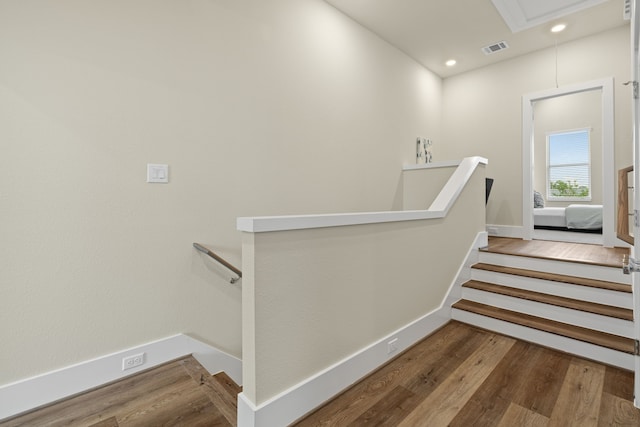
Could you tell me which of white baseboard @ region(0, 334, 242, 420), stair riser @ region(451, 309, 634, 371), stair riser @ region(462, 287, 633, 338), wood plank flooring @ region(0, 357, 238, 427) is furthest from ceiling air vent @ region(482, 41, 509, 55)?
wood plank flooring @ region(0, 357, 238, 427)

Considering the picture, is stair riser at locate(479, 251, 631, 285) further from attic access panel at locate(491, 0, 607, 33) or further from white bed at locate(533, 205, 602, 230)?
white bed at locate(533, 205, 602, 230)

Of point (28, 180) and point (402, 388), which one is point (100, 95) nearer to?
point (28, 180)

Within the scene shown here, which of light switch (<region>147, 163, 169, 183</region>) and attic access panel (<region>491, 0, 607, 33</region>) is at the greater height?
attic access panel (<region>491, 0, 607, 33</region>)

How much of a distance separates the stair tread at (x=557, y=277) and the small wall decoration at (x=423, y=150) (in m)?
1.91

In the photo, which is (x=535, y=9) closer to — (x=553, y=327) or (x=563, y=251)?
(x=563, y=251)

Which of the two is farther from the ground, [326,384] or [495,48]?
[495,48]

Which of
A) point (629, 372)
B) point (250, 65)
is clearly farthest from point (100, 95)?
point (629, 372)

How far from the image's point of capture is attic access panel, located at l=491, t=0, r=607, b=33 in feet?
10.7

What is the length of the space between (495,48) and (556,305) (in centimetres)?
349

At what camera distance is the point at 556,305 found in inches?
98.2

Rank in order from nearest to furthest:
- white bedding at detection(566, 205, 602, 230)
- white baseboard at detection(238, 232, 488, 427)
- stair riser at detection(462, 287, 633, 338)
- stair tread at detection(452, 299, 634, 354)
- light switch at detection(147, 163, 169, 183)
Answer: white baseboard at detection(238, 232, 488, 427) → light switch at detection(147, 163, 169, 183) → stair tread at detection(452, 299, 634, 354) → stair riser at detection(462, 287, 633, 338) → white bedding at detection(566, 205, 602, 230)

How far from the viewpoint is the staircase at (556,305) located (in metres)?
2.20

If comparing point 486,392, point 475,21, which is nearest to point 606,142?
point 475,21

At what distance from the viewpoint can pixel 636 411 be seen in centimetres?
164
